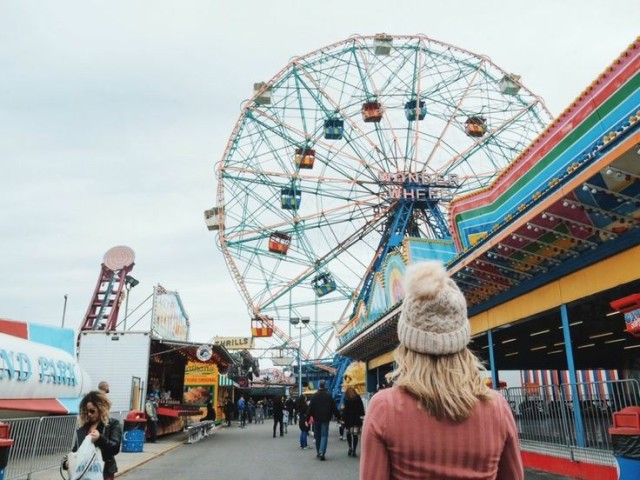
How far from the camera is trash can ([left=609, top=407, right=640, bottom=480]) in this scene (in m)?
4.99

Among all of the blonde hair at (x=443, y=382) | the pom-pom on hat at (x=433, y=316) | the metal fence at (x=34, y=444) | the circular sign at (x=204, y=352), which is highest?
the circular sign at (x=204, y=352)

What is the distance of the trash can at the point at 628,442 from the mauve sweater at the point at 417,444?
412 cm

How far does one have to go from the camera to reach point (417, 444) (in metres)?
1.70

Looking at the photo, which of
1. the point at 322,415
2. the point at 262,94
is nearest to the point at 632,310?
the point at 322,415

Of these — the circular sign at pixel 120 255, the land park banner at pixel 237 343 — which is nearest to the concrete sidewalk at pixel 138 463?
the circular sign at pixel 120 255

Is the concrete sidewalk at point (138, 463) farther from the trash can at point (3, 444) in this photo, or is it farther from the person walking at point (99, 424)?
the person walking at point (99, 424)

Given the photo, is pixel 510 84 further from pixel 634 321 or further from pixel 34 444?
pixel 34 444

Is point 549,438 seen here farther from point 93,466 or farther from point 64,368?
point 64,368

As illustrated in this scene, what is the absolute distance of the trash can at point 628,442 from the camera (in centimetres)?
499

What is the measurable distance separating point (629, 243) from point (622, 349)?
13.9m

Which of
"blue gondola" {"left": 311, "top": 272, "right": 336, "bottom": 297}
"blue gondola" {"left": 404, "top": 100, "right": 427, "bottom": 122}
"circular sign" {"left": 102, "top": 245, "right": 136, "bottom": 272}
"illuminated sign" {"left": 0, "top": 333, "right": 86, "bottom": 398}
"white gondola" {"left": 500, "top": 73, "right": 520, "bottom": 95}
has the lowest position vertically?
"illuminated sign" {"left": 0, "top": 333, "right": 86, "bottom": 398}

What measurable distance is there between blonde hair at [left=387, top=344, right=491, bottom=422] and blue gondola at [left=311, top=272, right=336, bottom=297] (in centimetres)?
2718

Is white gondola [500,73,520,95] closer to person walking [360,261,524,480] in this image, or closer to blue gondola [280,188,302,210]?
blue gondola [280,188,302,210]

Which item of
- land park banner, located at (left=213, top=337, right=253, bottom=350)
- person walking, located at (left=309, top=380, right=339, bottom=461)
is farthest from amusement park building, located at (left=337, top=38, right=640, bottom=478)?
land park banner, located at (left=213, top=337, right=253, bottom=350)
